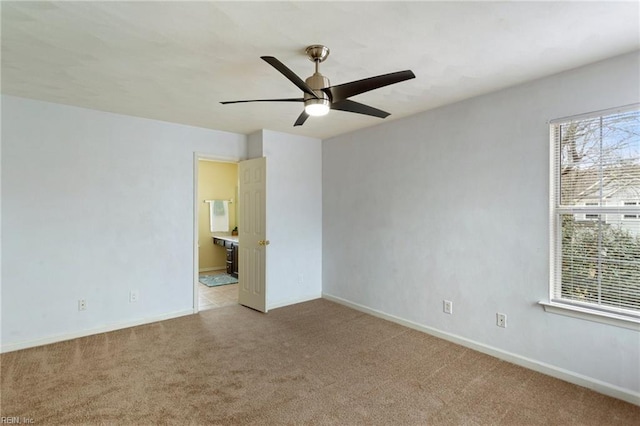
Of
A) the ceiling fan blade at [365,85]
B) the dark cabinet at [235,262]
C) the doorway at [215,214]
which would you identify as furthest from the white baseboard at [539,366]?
the doorway at [215,214]

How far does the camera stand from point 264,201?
422 cm

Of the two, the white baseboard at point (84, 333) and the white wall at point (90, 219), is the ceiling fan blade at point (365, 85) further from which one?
Answer: the white baseboard at point (84, 333)

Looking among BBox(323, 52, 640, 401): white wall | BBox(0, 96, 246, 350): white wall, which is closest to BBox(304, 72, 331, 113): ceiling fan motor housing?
BBox(323, 52, 640, 401): white wall

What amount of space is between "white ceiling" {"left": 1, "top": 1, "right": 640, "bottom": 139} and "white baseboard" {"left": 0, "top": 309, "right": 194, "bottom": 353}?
244 centimetres

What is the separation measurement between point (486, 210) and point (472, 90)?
115 cm

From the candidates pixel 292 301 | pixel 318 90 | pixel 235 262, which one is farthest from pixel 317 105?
pixel 235 262

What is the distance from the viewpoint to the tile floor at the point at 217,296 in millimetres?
4570

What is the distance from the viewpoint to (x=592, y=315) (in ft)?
7.82

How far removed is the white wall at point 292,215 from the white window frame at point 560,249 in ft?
9.98

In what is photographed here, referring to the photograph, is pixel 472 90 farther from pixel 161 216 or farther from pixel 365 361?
pixel 161 216

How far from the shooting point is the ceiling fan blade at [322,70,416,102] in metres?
1.85

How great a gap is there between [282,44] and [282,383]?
2531mm

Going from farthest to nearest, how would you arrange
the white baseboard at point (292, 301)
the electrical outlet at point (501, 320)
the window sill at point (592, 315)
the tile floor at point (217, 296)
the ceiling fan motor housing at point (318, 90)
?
1. the tile floor at point (217, 296)
2. the white baseboard at point (292, 301)
3. the electrical outlet at point (501, 320)
4. the window sill at point (592, 315)
5. the ceiling fan motor housing at point (318, 90)

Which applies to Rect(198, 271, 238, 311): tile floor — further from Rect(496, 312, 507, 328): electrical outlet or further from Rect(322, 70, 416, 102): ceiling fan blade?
Rect(322, 70, 416, 102): ceiling fan blade
